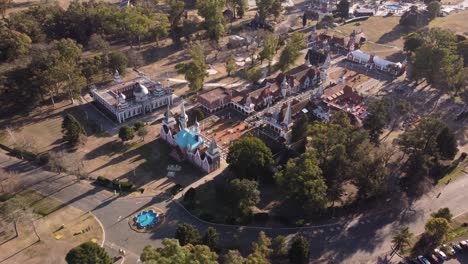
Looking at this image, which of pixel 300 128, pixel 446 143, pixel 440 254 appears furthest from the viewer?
pixel 300 128

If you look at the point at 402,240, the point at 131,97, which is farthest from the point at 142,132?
the point at 402,240

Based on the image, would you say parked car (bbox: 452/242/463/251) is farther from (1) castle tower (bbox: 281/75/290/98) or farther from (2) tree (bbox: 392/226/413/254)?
(1) castle tower (bbox: 281/75/290/98)

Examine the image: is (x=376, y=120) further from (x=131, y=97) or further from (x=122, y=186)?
(x=131, y=97)

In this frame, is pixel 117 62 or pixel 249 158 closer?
pixel 249 158

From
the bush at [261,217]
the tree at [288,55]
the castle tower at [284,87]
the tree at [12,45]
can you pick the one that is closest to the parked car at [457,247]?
the bush at [261,217]

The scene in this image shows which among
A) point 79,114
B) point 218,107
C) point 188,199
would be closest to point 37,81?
point 79,114

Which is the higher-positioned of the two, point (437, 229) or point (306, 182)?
point (306, 182)

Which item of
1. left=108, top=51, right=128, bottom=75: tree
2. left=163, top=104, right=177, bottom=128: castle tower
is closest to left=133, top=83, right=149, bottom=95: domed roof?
left=163, top=104, right=177, bottom=128: castle tower

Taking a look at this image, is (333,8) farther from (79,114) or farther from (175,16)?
(79,114)

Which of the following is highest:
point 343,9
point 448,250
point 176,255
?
point 343,9
